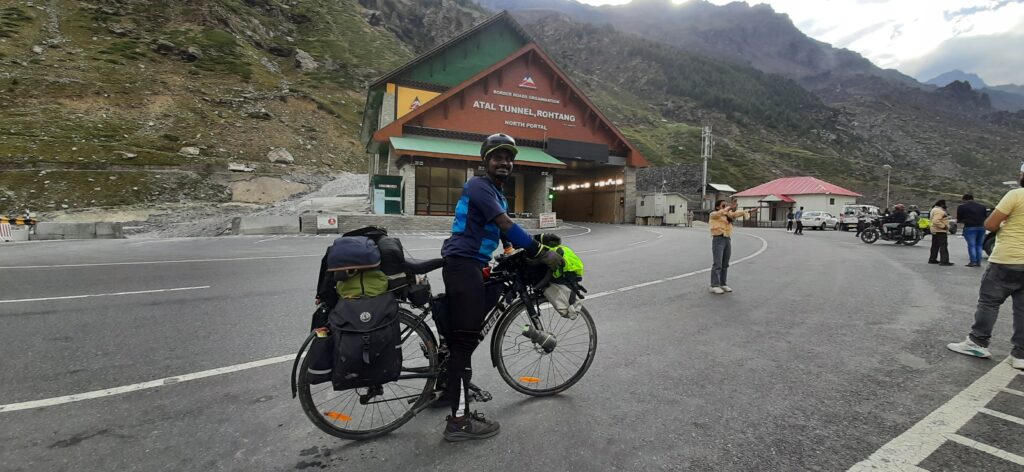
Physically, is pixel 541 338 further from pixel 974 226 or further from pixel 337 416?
pixel 974 226

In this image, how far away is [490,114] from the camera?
2888cm

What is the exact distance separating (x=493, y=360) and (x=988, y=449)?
10.7 ft

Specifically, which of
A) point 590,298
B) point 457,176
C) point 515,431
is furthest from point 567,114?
point 515,431

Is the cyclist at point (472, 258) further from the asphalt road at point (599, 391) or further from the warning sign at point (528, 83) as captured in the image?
the warning sign at point (528, 83)

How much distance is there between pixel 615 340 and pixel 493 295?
7.27 feet

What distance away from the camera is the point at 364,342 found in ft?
8.21

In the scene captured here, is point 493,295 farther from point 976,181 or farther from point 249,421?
point 976,181

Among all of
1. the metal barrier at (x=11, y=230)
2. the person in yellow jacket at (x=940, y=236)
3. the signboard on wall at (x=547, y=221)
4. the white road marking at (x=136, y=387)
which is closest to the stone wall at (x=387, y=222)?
the signboard on wall at (x=547, y=221)

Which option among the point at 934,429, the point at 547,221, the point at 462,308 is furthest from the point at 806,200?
the point at 462,308

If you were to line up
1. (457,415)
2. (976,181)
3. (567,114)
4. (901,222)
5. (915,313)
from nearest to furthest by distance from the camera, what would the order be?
1. (457,415)
2. (915,313)
3. (901,222)
4. (567,114)
5. (976,181)

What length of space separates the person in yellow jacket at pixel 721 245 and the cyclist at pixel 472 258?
18.7 ft

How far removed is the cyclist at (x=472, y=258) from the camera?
286 cm

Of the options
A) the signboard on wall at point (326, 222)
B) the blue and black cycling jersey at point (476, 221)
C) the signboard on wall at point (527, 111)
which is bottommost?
the signboard on wall at point (326, 222)

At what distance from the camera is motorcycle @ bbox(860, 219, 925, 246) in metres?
17.3
